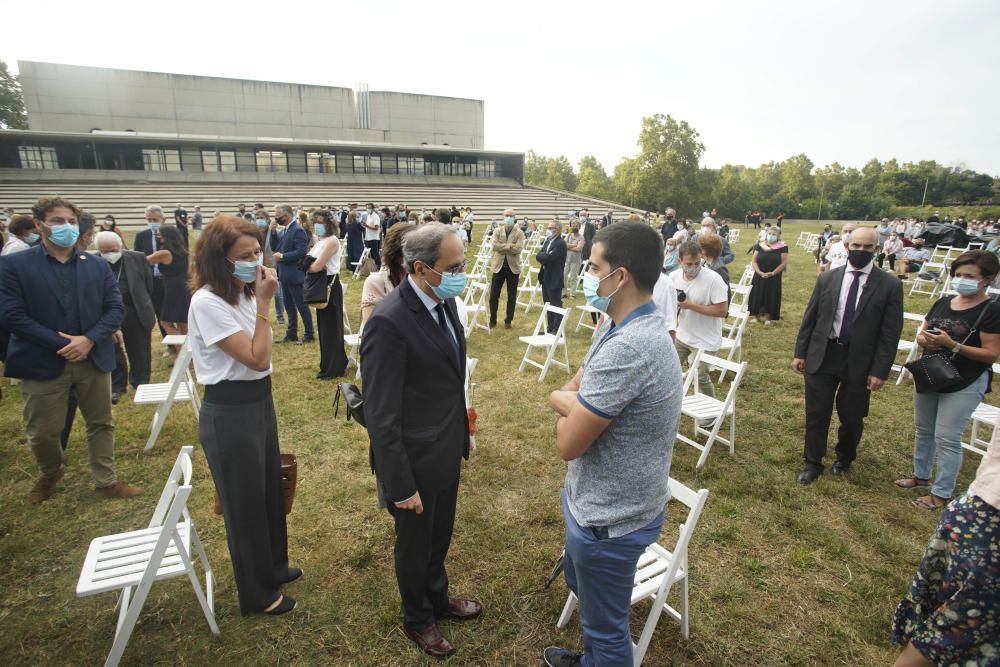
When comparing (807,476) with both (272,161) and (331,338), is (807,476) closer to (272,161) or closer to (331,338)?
(331,338)

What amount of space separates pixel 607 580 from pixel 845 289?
139 inches

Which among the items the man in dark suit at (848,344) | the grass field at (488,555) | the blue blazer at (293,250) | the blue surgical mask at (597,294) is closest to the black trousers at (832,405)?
the man in dark suit at (848,344)

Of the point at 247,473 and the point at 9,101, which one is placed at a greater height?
the point at 9,101

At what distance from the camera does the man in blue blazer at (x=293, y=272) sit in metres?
7.54

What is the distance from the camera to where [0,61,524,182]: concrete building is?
36906 mm

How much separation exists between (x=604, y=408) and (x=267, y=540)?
2.19 m

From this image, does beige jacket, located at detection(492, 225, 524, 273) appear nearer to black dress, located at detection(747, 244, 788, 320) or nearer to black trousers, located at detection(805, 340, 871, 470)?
black dress, located at detection(747, 244, 788, 320)

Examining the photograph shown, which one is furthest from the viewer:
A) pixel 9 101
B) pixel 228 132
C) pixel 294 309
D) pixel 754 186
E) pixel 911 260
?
pixel 754 186

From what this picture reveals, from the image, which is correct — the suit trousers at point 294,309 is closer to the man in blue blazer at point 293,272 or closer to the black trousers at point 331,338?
the man in blue blazer at point 293,272

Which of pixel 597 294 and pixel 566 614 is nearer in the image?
pixel 597 294

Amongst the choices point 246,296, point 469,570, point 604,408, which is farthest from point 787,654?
point 246,296

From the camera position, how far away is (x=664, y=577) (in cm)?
251

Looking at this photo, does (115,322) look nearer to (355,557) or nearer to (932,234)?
(355,557)

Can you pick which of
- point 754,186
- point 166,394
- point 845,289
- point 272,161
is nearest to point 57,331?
point 166,394
